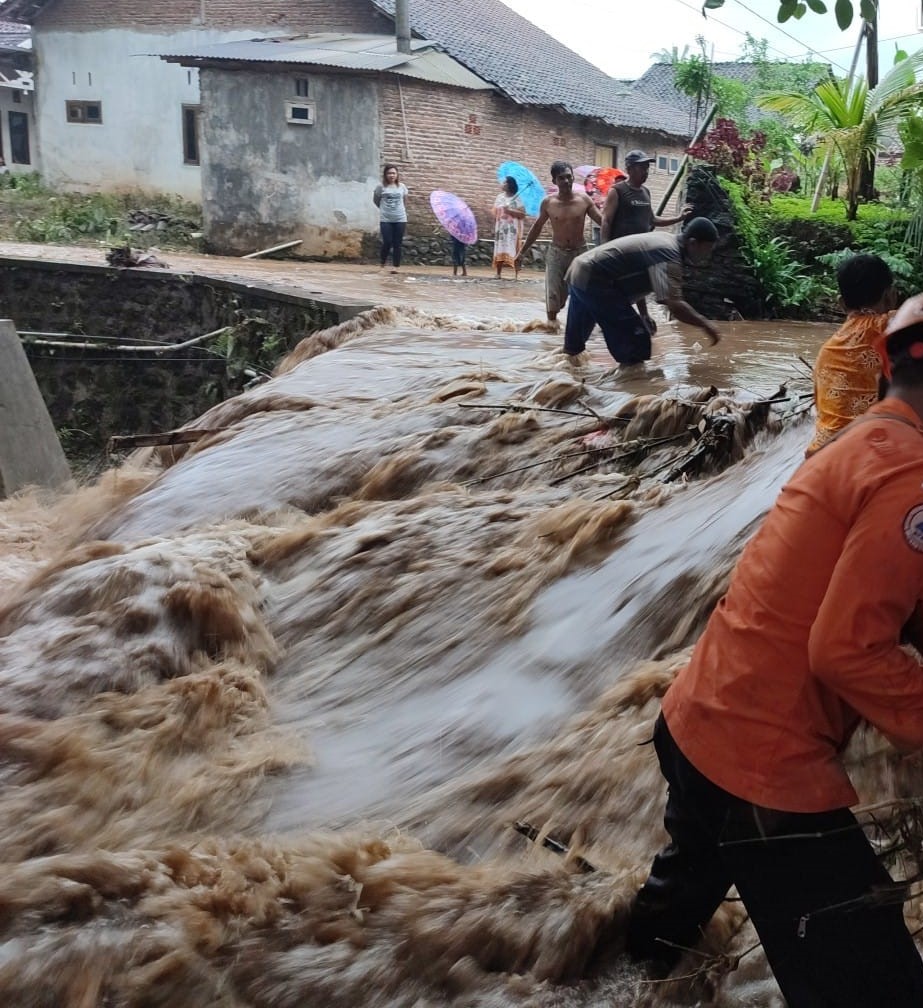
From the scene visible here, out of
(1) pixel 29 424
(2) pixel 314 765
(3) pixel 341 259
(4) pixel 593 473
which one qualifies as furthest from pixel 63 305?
(2) pixel 314 765

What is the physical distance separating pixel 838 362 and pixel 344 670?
2191mm

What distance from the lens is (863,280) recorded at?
3982 millimetres

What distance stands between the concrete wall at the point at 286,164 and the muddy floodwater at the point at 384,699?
41.7 ft

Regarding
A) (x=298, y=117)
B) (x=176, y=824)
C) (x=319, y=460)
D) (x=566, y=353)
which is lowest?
(x=176, y=824)

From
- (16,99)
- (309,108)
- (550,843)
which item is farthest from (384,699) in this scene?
(16,99)

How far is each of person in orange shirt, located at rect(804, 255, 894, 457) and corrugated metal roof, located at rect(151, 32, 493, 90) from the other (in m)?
15.8

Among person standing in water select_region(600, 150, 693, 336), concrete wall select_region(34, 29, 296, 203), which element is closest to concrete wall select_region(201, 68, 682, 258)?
concrete wall select_region(34, 29, 296, 203)

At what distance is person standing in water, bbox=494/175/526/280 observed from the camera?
55.3ft

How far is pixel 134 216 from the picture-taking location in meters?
21.4

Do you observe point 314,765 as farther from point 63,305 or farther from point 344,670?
point 63,305

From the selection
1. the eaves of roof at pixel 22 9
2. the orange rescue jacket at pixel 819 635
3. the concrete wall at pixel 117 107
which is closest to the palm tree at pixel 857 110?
the orange rescue jacket at pixel 819 635

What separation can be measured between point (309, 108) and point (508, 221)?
454cm

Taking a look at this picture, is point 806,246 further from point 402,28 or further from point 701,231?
point 402,28

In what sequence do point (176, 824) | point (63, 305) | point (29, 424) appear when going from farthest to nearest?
point (63, 305) → point (29, 424) → point (176, 824)
